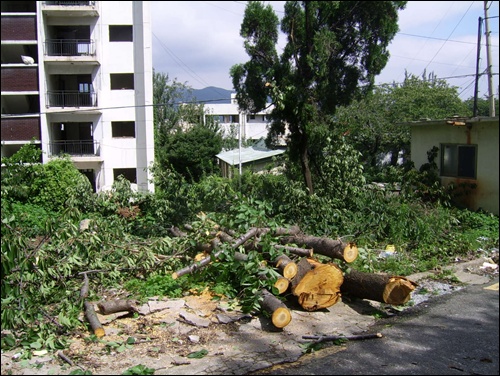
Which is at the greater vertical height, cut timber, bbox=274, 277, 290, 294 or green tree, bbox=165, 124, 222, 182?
green tree, bbox=165, 124, 222, 182

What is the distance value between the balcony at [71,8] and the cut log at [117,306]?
17.8 m

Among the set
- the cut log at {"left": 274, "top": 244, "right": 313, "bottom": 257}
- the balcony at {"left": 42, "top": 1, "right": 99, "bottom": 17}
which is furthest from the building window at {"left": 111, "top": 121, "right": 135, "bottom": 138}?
the cut log at {"left": 274, "top": 244, "right": 313, "bottom": 257}

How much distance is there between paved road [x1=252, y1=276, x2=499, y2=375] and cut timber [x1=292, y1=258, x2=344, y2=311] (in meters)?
0.66

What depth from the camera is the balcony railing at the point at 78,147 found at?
2145 centimetres

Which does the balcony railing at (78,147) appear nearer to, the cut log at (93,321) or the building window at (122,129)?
the building window at (122,129)

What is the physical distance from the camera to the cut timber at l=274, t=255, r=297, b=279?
19.7 ft

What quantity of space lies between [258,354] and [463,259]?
475cm

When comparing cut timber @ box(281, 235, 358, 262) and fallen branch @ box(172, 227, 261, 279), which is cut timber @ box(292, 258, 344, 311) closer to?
cut timber @ box(281, 235, 358, 262)

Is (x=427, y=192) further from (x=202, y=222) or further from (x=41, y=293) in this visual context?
(x=41, y=293)

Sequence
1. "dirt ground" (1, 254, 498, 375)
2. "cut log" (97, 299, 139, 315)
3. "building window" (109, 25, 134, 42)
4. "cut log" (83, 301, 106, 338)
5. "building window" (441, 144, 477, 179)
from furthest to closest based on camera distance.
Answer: "building window" (109, 25, 134, 42) → "building window" (441, 144, 477, 179) → "cut log" (97, 299, 139, 315) → "cut log" (83, 301, 106, 338) → "dirt ground" (1, 254, 498, 375)

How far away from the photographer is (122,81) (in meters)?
21.6

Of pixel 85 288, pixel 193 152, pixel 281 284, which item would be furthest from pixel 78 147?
pixel 281 284

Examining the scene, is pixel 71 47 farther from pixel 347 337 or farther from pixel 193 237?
pixel 347 337

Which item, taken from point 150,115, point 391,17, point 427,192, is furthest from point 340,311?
point 150,115
